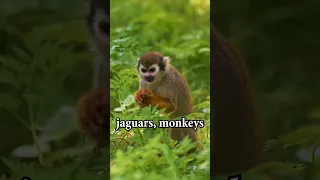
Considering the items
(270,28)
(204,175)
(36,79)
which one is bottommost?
(204,175)

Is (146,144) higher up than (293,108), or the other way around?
(293,108)

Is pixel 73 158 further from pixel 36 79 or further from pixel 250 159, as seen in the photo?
pixel 250 159

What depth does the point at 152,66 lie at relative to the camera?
149 cm

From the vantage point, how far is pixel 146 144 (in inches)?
59.0

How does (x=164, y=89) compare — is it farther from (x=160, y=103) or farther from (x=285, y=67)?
(x=285, y=67)

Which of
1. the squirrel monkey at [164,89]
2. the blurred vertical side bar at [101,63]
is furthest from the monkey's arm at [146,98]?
the blurred vertical side bar at [101,63]

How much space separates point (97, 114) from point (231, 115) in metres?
0.46

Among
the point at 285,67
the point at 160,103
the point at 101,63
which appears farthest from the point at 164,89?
the point at 285,67

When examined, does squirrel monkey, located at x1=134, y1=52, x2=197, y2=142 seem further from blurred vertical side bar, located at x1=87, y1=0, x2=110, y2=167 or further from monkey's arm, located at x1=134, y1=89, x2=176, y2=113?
blurred vertical side bar, located at x1=87, y1=0, x2=110, y2=167

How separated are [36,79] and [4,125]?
0.19 metres

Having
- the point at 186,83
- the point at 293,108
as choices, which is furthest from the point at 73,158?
the point at 293,108

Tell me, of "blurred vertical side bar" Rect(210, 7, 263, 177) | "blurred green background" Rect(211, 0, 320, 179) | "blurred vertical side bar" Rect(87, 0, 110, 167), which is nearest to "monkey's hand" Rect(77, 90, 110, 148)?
"blurred vertical side bar" Rect(87, 0, 110, 167)

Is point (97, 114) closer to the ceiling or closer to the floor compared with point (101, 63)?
closer to the floor

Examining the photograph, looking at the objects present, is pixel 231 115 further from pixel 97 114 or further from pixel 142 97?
pixel 97 114
